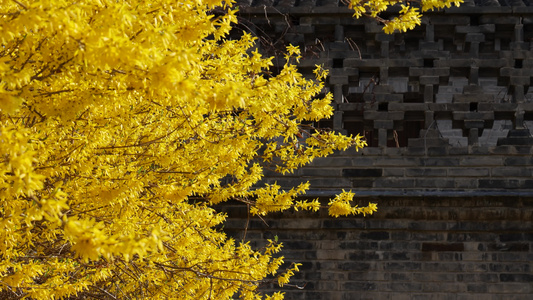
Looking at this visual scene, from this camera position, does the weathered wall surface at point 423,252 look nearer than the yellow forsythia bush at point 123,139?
No

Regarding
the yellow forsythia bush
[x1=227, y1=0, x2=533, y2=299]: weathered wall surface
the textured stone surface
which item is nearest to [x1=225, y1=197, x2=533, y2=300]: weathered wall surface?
[x1=227, y1=0, x2=533, y2=299]: weathered wall surface

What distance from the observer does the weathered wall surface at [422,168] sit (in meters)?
8.09

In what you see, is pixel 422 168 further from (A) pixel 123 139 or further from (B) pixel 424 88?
(A) pixel 123 139

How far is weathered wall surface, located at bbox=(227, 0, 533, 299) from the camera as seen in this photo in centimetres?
809

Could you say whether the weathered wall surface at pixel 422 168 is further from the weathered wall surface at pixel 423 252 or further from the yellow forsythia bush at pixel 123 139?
the yellow forsythia bush at pixel 123 139

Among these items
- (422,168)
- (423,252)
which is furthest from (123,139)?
(423,252)

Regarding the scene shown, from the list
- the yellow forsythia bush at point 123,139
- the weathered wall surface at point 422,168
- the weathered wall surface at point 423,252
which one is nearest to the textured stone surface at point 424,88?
the weathered wall surface at point 422,168

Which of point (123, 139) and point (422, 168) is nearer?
point (123, 139)

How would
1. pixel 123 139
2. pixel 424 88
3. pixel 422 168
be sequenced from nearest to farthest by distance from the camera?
1. pixel 123 139
2. pixel 422 168
3. pixel 424 88

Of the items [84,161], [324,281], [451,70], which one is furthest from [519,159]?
[84,161]

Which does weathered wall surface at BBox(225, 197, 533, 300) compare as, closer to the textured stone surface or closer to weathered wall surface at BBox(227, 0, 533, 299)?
weathered wall surface at BBox(227, 0, 533, 299)

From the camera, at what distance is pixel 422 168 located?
26.7ft

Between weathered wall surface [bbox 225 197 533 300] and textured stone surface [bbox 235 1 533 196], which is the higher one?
textured stone surface [bbox 235 1 533 196]

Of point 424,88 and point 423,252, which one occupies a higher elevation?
point 424,88
